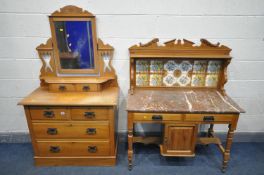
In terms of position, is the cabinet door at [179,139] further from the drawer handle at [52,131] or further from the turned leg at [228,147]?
the drawer handle at [52,131]

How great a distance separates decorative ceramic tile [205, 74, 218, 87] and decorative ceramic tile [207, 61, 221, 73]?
0.06 m

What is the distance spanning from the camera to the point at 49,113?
193 cm

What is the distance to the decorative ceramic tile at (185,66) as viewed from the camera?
2199 millimetres

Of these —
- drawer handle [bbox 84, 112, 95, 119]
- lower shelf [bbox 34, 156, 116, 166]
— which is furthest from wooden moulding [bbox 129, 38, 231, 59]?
lower shelf [bbox 34, 156, 116, 166]

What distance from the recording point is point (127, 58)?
224 centimetres

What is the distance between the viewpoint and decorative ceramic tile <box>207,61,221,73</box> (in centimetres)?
218

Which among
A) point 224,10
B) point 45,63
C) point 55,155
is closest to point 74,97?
point 45,63

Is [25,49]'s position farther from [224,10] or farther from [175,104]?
[224,10]

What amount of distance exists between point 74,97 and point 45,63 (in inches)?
24.7

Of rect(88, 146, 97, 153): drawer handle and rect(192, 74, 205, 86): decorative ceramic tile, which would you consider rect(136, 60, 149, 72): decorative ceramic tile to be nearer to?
rect(192, 74, 205, 86): decorative ceramic tile

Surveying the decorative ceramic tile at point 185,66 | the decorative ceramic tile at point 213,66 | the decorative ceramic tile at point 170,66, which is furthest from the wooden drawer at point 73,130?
the decorative ceramic tile at point 213,66

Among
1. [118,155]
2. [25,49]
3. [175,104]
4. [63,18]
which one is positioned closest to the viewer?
[175,104]

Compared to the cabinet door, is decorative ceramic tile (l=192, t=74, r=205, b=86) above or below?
above

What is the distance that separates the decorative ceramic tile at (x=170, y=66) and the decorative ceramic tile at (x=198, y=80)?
268mm
